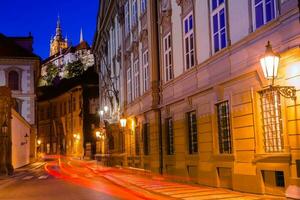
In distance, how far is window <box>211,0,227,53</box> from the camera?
56.3 ft

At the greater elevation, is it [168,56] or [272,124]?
[168,56]

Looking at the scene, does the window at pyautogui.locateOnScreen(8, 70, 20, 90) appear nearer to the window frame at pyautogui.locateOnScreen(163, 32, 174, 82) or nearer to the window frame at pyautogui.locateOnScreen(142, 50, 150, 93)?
the window frame at pyautogui.locateOnScreen(142, 50, 150, 93)

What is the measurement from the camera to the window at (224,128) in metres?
17.2

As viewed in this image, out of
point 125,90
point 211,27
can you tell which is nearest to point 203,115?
point 211,27

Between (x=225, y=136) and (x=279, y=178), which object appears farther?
(x=225, y=136)

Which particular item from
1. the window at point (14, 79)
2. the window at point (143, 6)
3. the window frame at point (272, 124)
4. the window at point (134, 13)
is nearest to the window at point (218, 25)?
the window frame at point (272, 124)

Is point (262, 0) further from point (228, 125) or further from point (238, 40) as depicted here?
point (228, 125)

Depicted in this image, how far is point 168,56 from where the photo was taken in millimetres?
24375

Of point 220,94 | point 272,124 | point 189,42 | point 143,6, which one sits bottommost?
point 272,124

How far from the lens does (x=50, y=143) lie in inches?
3935

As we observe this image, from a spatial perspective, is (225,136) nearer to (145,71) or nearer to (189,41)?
(189,41)

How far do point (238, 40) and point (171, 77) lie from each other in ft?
27.4

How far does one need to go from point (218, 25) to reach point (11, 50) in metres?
47.2

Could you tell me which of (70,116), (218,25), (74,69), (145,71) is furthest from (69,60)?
(218,25)
